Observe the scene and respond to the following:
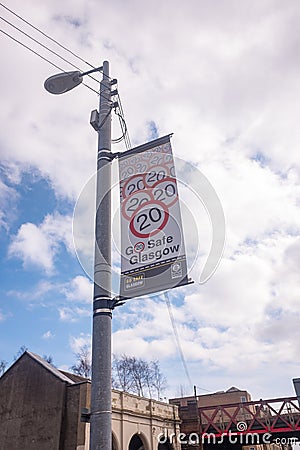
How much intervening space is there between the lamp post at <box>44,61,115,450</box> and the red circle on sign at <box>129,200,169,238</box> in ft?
1.41

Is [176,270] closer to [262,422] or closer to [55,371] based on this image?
[55,371]

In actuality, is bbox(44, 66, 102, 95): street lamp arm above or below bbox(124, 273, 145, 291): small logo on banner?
above

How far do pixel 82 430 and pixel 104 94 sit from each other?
1567cm

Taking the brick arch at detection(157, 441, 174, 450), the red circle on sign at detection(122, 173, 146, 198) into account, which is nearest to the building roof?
the brick arch at detection(157, 441, 174, 450)

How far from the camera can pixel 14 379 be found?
839 inches

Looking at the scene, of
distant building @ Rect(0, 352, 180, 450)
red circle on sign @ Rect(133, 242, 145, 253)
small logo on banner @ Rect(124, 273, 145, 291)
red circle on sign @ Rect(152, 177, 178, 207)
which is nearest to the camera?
small logo on banner @ Rect(124, 273, 145, 291)

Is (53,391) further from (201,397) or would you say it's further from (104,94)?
(201,397)

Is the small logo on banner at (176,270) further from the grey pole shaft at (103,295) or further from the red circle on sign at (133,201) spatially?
the red circle on sign at (133,201)

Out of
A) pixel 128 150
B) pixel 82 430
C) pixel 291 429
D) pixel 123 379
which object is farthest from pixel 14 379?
pixel 123 379

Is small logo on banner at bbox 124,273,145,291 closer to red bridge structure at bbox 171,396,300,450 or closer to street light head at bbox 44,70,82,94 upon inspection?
street light head at bbox 44,70,82,94

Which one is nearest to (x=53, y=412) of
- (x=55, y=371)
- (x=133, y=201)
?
(x=55, y=371)

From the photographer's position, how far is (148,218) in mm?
5629

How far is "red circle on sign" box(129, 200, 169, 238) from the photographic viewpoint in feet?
18.1

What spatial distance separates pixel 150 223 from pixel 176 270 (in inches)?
31.4
